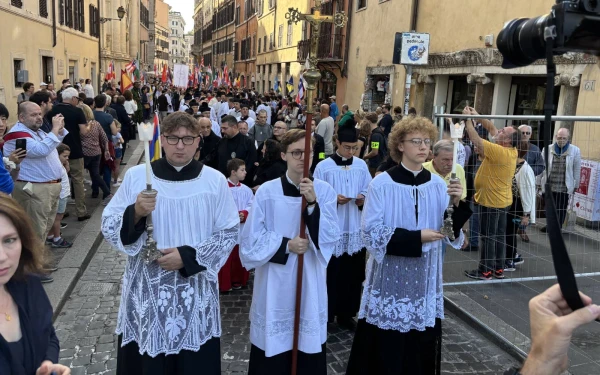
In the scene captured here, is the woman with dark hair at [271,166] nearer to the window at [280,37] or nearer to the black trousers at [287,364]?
A: the black trousers at [287,364]

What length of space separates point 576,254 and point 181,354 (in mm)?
4304

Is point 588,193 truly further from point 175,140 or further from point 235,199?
point 175,140

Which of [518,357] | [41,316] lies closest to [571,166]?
[518,357]

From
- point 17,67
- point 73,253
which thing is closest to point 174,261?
point 73,253

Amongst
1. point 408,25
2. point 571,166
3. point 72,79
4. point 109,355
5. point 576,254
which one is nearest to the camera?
point 109,355

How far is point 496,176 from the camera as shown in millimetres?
5828

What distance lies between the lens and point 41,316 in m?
2.20

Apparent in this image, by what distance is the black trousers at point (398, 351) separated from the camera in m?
3.58

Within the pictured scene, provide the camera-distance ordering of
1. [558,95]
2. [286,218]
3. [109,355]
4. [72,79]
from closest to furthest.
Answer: [286,218] < [109,355] < [558,95] < [72,79]

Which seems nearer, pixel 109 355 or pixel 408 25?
pixel 109 355

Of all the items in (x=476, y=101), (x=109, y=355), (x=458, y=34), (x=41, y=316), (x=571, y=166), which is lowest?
(x=109, y=355)

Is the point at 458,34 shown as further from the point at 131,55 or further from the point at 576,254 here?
A: the point at 131,55

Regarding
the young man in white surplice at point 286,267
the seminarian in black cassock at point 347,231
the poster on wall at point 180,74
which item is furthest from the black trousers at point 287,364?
the poster on wall at point 180,74

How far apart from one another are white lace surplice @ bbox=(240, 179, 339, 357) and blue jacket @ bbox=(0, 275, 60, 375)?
1441mm
